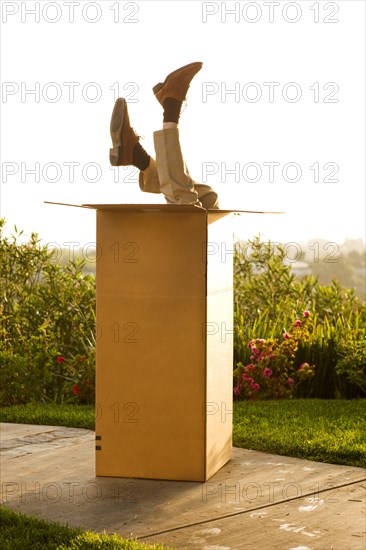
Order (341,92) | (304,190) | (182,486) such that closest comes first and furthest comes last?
(182,486) → (341,92) → (304,190)

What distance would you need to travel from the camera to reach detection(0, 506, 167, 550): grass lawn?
3.43 metres

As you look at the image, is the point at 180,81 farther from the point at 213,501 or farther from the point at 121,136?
the point at 213,501

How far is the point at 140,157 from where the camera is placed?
4.74 meters

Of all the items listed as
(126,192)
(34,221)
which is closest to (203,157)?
(126,192)

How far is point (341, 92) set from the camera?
8109 millimetres

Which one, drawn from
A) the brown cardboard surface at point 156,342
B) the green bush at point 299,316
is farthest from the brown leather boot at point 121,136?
the green bush at point 299,316

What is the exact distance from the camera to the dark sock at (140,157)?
185 inches

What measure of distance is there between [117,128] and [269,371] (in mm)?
3398

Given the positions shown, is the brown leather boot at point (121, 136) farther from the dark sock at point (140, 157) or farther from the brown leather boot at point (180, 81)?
the brown leather boot at point (180, 81)

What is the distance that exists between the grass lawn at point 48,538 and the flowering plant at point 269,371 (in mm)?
3720

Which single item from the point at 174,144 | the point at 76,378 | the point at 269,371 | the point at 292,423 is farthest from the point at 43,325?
the point at 174,144

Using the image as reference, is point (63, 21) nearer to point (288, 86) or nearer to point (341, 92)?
point (288, 86)

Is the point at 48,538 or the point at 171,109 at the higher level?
the point at 171,109

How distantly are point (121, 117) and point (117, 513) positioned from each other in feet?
6.80
